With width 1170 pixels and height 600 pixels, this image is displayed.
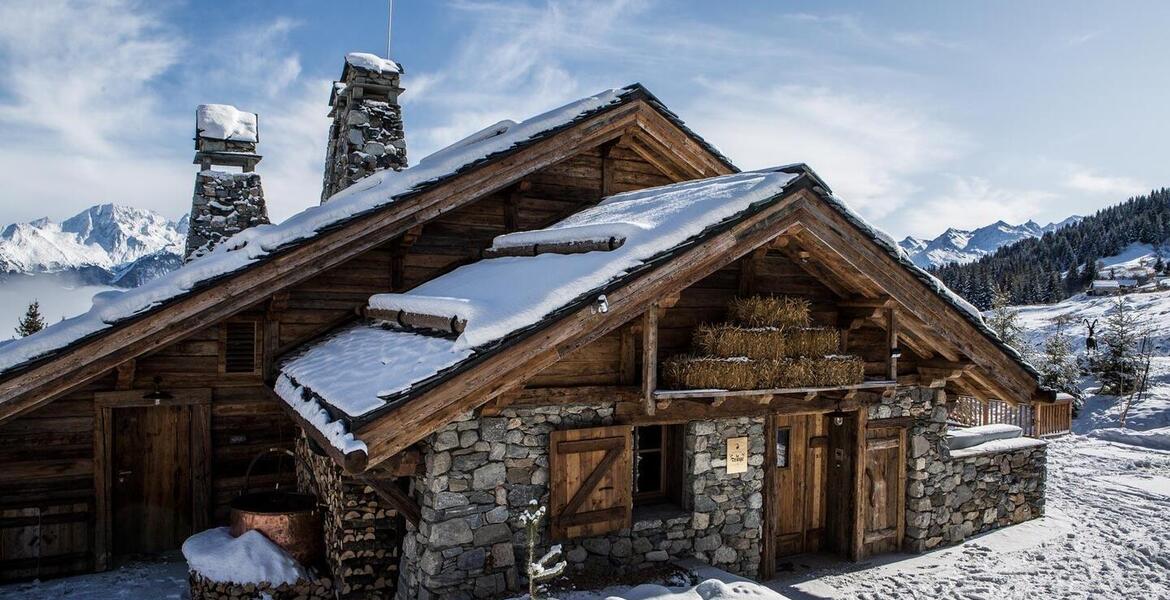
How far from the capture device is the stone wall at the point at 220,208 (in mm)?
13383

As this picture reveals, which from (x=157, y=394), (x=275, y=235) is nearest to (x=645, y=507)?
(x=275, y=235)

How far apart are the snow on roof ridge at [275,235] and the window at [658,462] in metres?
4.01

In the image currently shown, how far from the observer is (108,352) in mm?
7797

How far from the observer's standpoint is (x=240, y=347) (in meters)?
9.73

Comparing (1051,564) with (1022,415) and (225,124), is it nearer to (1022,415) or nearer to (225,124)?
(1022,415)

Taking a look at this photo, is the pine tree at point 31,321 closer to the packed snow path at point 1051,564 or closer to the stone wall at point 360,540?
the stone wall at point 360,540

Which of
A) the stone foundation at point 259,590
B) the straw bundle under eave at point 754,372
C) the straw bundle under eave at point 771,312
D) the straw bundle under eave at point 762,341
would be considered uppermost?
the straw bundle under eave at point 771,312

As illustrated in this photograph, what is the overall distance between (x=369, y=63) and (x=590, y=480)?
9326 mm

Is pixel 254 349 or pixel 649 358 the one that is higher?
pixel 649 358

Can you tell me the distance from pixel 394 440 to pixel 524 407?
1576 millimetres

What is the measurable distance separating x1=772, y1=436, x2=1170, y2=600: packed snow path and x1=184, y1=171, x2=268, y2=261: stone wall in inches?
433

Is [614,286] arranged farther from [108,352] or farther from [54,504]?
[54,504]

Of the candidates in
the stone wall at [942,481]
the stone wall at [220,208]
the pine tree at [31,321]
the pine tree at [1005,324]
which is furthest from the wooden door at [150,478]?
the pine tree at [1005,324]

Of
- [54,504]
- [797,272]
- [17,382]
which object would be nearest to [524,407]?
[797,272]
